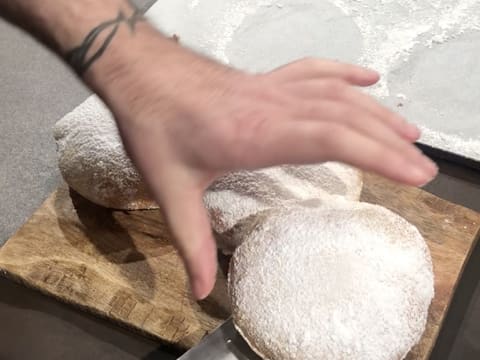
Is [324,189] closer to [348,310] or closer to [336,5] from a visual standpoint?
[348,310]

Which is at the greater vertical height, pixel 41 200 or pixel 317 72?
pixel 317 72

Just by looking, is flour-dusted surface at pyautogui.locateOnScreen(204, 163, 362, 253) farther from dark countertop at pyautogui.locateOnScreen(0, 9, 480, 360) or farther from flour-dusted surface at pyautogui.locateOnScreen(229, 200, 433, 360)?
dark countertop at pyautogui.locateOnScreen(0, 9, 480, 360)

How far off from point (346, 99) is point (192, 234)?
19 centimetres

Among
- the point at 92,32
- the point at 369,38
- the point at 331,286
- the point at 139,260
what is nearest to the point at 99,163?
the point at 139,260

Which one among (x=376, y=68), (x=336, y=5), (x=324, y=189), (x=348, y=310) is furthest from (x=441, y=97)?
(x=348, y=310)

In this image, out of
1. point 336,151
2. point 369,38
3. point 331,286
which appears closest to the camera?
point 336,151

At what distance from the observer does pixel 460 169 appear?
3.21ft

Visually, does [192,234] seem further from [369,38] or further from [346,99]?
[369,38]

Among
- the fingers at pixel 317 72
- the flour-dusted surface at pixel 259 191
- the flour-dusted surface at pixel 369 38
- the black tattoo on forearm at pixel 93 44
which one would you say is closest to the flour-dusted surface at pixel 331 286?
the flour-dusted surface at pixel 259 191

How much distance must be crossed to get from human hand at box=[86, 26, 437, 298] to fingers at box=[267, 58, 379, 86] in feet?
0.04

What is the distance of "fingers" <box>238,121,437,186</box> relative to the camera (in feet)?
1.78

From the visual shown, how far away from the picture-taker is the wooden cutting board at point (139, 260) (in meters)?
0.79

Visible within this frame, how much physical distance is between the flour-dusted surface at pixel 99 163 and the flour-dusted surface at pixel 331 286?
7.8 inches

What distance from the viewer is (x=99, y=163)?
2.77 ft
